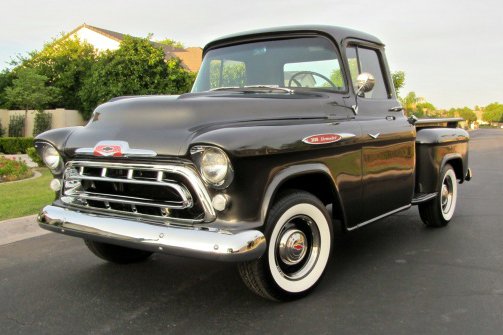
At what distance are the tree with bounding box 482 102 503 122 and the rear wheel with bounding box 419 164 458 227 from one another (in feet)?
563

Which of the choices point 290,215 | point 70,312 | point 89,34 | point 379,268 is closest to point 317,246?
point 290,215

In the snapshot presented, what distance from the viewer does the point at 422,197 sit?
16.7 feet

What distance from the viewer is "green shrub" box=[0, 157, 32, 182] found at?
10.9m

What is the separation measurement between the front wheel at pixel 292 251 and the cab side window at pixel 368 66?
1.39m

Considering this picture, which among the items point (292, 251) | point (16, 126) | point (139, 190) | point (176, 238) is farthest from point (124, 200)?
point (16, 126)

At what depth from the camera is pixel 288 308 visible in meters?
3.33

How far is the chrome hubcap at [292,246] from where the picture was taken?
336cm

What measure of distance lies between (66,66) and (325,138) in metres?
36.1

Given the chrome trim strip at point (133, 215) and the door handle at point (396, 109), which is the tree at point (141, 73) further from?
the chrome trim strip at point (133, 215)

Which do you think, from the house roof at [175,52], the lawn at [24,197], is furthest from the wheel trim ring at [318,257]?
the house roof at [175,52]

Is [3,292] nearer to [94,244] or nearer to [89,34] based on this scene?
[94,244]

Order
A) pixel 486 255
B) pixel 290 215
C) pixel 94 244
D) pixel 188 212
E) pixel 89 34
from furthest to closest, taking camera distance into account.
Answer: pixel 89 34 < pixel 486 255 < pixel 94 244 < pixel 290 215 < pixel 188 212

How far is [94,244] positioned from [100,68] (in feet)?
85.8

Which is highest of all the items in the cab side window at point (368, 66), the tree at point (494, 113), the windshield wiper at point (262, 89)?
the cab side window at point (368, 66)
